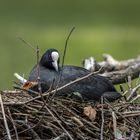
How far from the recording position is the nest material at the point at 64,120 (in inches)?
277

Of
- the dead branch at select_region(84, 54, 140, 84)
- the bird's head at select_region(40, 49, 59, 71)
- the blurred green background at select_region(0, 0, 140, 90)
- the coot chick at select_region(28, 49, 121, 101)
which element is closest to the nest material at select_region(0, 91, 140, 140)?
the coot chick at select_region(28, 49, 121, 101)

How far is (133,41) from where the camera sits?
23.1 meters

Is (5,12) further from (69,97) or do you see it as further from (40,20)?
(69,97)

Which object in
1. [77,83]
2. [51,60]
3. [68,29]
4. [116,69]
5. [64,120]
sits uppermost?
[68,29]

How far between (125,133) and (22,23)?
19.1 metres

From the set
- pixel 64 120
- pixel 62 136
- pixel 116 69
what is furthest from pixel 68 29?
pixel 62 136

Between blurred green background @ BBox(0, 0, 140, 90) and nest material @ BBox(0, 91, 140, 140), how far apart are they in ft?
27.6

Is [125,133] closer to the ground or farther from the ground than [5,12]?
closer to the ground

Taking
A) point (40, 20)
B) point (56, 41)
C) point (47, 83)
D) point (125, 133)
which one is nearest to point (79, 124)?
point (125, 133)

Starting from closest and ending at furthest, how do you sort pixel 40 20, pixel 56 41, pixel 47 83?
pixel 47 83 → pixel 56 41 → pixel 40 20

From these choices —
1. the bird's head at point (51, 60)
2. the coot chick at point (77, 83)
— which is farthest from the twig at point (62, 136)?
the bird's head at point (51, 60)

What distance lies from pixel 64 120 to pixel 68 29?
690 inches

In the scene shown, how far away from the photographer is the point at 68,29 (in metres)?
24.6

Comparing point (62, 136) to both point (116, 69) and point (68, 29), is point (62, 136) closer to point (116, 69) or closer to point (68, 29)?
point (116, 69)
